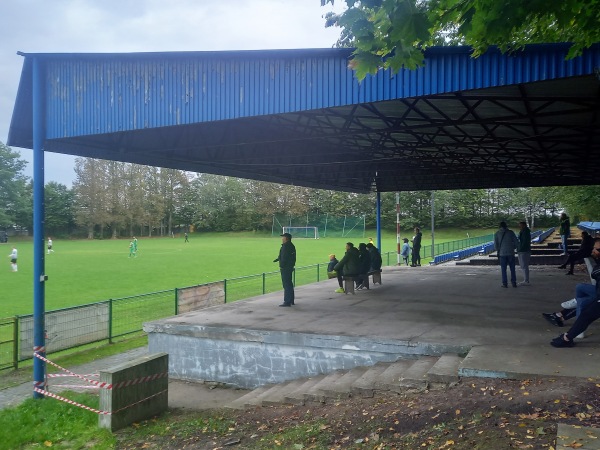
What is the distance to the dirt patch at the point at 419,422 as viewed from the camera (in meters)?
4.58

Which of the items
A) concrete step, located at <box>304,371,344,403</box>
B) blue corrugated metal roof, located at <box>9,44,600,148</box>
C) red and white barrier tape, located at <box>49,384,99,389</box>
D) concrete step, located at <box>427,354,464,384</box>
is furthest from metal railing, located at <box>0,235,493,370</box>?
concrete step, located at <box>427,354,464,384</box>

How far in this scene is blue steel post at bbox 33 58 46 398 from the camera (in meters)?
9.07

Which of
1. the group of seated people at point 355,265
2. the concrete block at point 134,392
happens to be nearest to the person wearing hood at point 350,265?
the group of seated people at point 355,265

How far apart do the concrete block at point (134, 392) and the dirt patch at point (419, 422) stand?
12.9 inches

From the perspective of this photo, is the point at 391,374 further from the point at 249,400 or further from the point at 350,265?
the point at 350,265

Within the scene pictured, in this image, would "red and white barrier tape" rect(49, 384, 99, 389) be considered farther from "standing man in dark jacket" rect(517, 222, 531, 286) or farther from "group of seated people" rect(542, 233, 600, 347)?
"standing man in dark jacket" rect(517, 222, 531, 286)

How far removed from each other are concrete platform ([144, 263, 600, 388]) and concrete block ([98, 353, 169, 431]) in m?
1.65

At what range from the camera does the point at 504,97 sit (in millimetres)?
9906

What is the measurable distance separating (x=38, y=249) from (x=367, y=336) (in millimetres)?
6106

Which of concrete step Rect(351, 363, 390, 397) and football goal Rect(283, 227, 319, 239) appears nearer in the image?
concrete step Rect(351, 363, 390, 397)

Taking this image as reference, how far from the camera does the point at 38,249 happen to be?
9.48m

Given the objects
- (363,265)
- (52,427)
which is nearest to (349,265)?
(363,265)

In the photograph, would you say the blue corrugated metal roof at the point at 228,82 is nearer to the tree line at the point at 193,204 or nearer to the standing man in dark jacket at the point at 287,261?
the standing man in dark jacket at the point at 287,261

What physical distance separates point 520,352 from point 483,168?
16056mm
